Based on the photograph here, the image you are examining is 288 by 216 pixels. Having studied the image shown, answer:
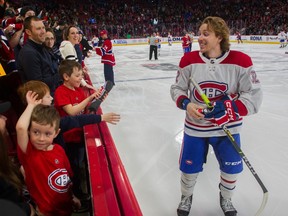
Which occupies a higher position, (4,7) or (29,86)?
(4,7)


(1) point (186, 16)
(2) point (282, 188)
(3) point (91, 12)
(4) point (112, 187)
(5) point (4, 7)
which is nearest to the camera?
(4) point (112, 187)

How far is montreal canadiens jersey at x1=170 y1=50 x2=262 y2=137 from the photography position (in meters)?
1.71

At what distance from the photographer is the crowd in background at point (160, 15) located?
68.5 ft

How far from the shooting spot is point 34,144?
1351 mm

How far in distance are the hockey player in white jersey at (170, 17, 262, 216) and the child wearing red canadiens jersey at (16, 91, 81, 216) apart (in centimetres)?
81

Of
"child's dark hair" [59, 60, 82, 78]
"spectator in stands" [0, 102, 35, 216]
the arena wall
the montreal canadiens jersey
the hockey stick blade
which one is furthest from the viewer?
the arena wall

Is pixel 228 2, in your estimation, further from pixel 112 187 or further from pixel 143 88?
pixel 112 187

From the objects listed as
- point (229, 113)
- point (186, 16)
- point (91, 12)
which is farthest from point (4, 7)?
point (186, 16)

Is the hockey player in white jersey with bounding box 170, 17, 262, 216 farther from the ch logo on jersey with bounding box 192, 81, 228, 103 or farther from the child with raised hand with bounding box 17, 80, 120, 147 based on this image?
the child with raised hand with bounding box 17, 80, 120, 147

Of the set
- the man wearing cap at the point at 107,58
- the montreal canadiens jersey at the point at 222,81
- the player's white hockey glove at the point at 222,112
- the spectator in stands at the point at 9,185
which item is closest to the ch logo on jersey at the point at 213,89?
the montreal canadiens jersey at the point at 222,81

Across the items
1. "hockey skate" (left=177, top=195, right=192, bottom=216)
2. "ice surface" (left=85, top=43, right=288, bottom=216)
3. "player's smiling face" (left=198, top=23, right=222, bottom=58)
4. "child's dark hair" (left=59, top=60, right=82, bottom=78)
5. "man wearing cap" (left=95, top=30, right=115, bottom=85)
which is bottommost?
"ice surface" (left=85, top=43, right=288, bottom=216)

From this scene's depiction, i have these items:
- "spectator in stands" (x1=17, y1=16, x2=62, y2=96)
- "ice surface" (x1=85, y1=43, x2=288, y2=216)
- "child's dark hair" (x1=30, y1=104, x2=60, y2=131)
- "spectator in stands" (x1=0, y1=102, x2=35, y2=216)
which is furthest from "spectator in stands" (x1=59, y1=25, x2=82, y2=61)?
"spectator in stands" (x1=0, y1=102, x2=35, y2=216)

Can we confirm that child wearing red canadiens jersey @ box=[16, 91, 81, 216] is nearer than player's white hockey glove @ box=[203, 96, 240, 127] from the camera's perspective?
Yes

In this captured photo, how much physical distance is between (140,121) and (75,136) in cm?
190
